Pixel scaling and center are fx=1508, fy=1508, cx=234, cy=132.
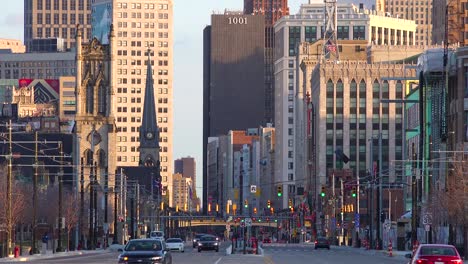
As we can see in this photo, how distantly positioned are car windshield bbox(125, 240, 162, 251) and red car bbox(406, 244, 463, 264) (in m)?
11.2

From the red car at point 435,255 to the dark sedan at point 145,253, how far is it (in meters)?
10.8

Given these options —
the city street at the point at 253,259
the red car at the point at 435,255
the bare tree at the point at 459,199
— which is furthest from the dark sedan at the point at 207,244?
the red car at the point at 435,255

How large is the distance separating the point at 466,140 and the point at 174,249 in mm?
26081

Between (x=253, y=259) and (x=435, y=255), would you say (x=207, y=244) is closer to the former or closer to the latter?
(x=253, y=259)

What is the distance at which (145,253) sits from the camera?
6425cm

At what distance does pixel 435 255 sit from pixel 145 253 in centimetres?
1225

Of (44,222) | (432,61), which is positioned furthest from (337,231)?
(432,61)

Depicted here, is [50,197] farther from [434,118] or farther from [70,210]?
[434,118]

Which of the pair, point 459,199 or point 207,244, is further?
point 207,244

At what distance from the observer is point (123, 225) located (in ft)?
601

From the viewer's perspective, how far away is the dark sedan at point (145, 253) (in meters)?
63.7

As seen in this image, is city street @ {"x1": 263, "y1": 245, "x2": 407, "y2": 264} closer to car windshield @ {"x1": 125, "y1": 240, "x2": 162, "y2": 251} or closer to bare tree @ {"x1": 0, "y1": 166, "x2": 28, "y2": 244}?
car windshield @ {"x1": 125, "y1": 240, "x2": 162, "y2": 251}

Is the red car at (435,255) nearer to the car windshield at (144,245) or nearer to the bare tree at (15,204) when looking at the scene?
the car windshield at (144,245)

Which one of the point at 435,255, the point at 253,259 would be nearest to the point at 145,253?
the point at 435,255
